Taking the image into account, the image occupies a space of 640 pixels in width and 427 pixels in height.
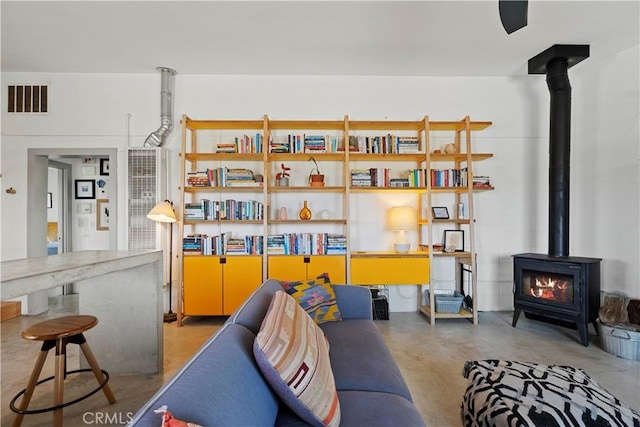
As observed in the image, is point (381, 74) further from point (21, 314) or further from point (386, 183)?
point (21, 314)

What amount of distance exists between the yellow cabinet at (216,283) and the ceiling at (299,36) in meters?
2.21

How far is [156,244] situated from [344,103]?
9.17ft

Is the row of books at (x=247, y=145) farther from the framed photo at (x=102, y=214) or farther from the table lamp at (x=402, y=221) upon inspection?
the framed photo at (x=102, y=214)

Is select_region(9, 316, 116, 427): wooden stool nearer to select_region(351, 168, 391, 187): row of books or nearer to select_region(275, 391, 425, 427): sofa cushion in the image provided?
select_region(275, 391, 425, 427): sofa cushion

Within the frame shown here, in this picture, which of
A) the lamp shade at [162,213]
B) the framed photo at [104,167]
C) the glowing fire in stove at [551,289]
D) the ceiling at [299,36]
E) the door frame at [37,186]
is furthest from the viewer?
the framed photo at [104,167]

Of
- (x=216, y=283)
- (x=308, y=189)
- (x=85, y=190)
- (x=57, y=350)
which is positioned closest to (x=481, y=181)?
(x=308, y=189)

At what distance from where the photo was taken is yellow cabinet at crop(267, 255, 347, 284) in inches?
131

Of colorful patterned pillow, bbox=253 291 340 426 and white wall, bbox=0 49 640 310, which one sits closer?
colorful patterned pillow, bbox=253 291 340 426

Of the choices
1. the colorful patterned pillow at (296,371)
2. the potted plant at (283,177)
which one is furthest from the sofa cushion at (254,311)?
the potted plant at (283,177)

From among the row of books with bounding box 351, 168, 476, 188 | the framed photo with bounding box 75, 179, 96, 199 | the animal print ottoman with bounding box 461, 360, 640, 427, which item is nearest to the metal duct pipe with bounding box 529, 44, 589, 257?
the row of books with bounding box 351, 168, 476, 188

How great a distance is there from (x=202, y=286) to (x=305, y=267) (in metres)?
1.13

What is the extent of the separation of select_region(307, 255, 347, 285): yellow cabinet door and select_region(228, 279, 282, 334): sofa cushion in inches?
59.3

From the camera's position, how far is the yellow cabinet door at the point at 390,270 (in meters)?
3.32

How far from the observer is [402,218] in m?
3.40
